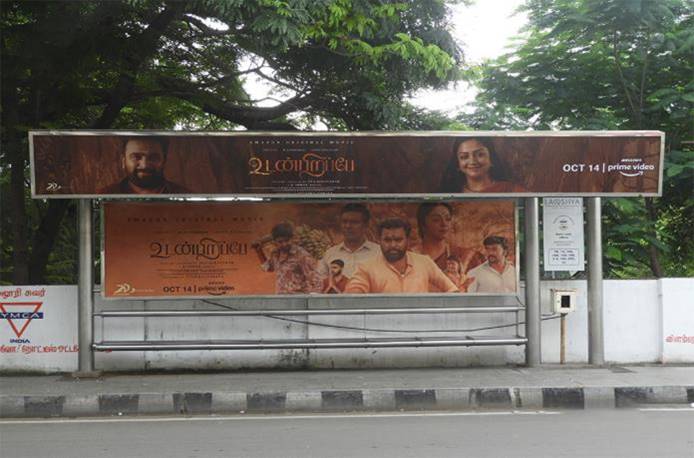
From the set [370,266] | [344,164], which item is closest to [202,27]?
[344,164]

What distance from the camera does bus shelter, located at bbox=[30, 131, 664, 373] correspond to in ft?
26.3

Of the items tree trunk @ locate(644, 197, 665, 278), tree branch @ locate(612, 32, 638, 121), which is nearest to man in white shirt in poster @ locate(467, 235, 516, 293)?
tree trunk @ locate(644, 197, 665, 278)

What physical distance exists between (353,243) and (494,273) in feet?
6.55

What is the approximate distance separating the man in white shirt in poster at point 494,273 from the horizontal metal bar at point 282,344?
2.44 ft

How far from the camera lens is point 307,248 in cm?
909

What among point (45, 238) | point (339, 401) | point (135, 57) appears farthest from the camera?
point (45, 238)

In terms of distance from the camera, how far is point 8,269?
12812 millimetres

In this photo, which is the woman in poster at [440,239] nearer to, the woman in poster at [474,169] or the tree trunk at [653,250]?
the woman in poster at [474,169]

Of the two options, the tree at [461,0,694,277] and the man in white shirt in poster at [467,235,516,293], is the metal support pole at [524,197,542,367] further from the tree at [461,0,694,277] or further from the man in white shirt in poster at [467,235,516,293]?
the tree at [461,0,694,277]

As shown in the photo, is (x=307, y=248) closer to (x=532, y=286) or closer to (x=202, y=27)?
(x=532, y=286)

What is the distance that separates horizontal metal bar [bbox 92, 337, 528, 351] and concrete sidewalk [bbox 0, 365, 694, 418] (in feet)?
1.43

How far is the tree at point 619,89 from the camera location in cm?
1079

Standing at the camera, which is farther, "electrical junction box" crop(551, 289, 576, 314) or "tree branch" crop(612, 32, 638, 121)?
"tree branch" crop(612, 32, 638, 121)

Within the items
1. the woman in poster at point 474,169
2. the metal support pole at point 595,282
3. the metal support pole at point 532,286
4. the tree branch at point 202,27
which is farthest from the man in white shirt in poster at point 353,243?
the tree branch at point 202,27
